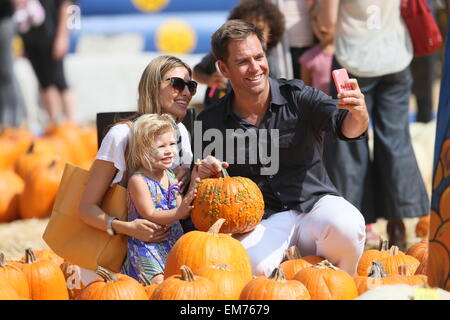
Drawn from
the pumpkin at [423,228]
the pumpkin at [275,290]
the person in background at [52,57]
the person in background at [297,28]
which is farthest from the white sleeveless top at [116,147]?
the person in background at [52,57]

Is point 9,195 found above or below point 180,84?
below

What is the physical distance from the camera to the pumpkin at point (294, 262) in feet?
10.6

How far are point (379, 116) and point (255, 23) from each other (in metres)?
0.90

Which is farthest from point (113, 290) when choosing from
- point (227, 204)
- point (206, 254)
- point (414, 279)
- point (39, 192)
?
point (39, 192)

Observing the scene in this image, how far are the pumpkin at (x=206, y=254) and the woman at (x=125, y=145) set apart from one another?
323 mm

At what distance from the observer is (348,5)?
4762mm

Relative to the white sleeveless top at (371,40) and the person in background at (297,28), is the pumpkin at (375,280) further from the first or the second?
the person in background at (297,28)

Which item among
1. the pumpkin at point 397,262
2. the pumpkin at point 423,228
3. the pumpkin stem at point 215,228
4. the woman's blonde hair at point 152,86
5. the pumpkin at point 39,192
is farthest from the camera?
the pumpkin at point 39,192

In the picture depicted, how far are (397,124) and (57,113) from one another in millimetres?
5880

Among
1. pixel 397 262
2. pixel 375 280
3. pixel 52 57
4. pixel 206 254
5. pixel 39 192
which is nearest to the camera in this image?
pixel 375 280

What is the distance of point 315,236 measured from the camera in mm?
3555

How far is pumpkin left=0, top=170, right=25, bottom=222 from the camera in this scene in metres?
6.28

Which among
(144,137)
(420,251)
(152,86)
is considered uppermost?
(152,86)

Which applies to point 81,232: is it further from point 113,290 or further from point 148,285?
point 113,290
